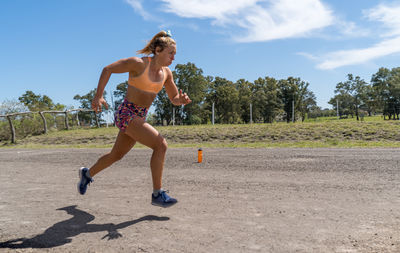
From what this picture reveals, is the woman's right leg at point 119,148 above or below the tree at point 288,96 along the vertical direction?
below

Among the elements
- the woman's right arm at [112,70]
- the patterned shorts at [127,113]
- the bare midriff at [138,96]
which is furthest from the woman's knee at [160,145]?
the woman's right arm at [112,70]

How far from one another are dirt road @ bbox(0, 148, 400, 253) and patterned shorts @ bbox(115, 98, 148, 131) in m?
1.15

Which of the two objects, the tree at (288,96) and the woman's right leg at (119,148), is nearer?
the woman's right leg at (119,148)

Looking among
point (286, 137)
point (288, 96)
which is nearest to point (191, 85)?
point (288, 96)

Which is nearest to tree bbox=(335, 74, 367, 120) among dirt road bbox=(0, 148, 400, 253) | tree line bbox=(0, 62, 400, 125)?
tree line bbox=(0, 62, 400, 125)

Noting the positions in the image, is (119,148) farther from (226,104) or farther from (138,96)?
(226,104)

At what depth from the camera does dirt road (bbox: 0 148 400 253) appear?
2762mm

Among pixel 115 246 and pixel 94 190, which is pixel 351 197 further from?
pixel 94 190

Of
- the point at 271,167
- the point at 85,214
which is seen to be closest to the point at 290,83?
the point at 271,167

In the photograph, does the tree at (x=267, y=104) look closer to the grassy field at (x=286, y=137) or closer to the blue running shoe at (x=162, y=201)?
the grassy field at (x=286, y=137)

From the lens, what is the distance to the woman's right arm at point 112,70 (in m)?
3.46

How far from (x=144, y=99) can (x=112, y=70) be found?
534 mm

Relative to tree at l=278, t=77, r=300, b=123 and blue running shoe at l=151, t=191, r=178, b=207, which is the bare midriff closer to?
blue running shoe at l=151, t=191, r=178, b=207

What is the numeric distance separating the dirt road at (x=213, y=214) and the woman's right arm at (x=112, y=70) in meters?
1.41
